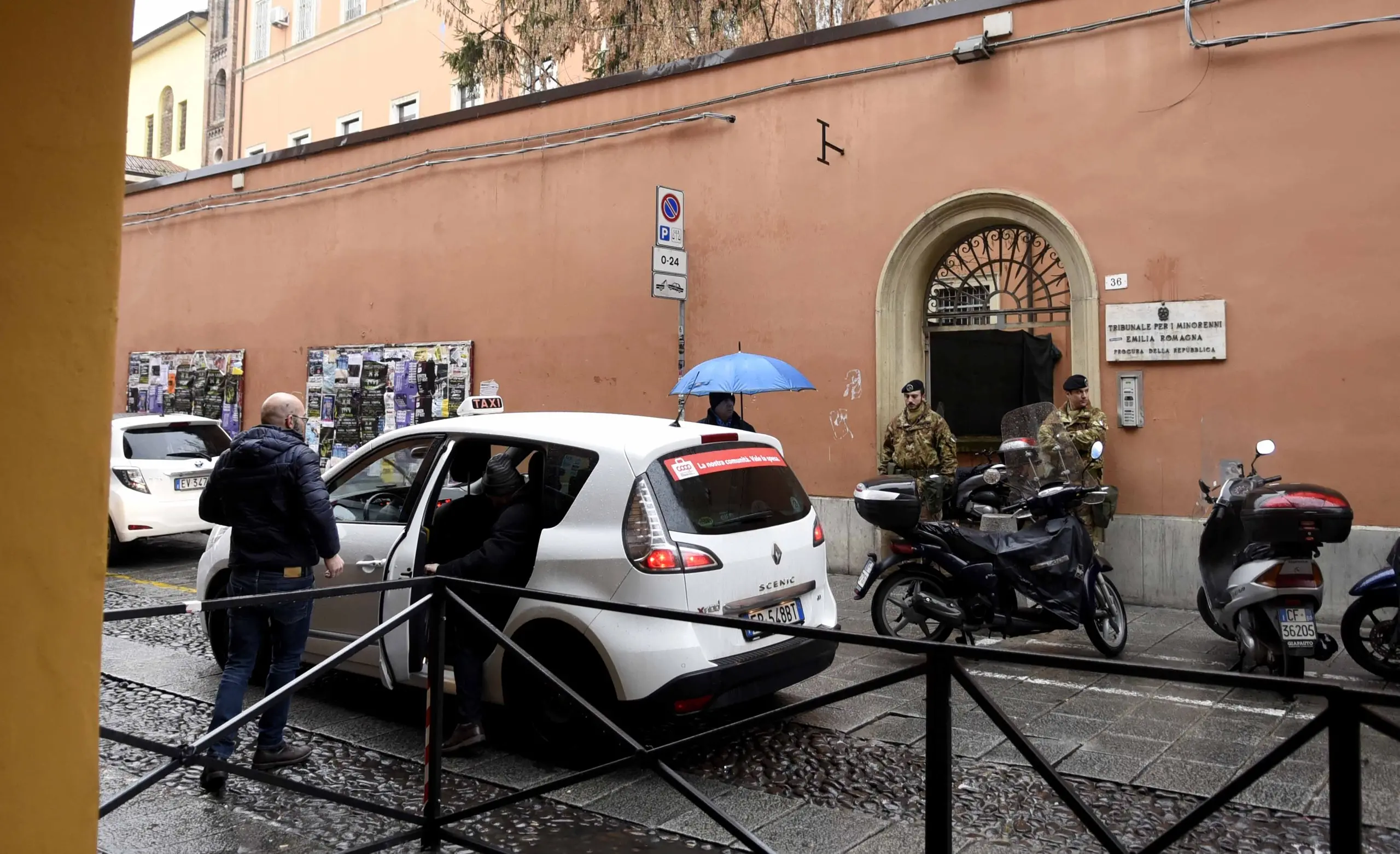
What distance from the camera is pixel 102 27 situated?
2381 mm

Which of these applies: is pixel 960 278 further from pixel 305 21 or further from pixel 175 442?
pixel 305 21

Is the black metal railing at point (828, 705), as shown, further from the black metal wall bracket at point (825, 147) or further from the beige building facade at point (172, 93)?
the beige building facade at point (172, 93)

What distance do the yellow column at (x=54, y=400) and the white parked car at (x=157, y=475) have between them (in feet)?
29.7

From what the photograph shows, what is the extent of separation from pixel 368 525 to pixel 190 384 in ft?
46.1

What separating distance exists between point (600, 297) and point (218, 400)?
831 cm

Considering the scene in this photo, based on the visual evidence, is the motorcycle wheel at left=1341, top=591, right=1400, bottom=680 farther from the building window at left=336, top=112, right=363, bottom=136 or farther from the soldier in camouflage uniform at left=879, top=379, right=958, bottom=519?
the building window at left=336, top=112, right=363, bottom=136

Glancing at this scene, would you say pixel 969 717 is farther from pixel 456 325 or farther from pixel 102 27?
pixel 456 325

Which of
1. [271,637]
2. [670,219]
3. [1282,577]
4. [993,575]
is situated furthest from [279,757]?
[670,219]

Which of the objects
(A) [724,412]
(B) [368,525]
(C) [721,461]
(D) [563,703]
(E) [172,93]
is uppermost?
(E) [172,93]

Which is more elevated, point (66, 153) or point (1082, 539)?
point (66, 153)

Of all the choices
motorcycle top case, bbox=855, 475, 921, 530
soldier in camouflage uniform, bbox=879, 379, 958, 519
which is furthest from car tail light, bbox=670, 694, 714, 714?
soldier in camouflage uniform, bbox=879, 379, 958, 519

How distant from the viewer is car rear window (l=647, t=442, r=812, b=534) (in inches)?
198

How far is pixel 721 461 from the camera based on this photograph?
210 inches

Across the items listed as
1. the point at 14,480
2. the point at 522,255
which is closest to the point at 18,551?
the point at 14,480
